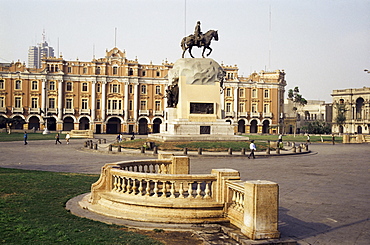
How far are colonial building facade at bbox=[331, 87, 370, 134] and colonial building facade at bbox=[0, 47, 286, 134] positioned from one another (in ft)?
114

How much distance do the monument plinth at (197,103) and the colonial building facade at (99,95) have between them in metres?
47.6

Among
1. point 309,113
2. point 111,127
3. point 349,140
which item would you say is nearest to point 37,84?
point 111,127

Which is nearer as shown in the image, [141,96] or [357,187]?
[357,187]

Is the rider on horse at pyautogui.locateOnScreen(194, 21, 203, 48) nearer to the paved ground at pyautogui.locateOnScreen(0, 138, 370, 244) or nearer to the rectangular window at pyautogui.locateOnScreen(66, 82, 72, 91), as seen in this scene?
the paved ground at pyautogui.locateOnScreen(0, 138, 370, 244)

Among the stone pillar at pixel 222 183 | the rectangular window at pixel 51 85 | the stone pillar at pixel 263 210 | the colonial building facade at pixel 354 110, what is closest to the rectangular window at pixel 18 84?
the rectangular window at pixel 51 85

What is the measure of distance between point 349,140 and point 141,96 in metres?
45.7

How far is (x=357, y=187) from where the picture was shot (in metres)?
14.8

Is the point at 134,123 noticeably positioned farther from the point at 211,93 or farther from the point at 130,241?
the point at 130,241

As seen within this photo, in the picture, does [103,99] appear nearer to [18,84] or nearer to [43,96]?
[43,96]

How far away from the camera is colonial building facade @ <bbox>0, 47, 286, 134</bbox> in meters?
80.2

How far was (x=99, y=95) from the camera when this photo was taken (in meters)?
84.2

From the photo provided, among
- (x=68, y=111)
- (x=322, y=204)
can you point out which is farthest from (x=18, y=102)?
(x=322, y=204)

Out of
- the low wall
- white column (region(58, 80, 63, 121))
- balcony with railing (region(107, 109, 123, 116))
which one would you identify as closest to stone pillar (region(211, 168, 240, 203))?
the low wall

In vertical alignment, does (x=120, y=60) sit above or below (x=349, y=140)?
above
